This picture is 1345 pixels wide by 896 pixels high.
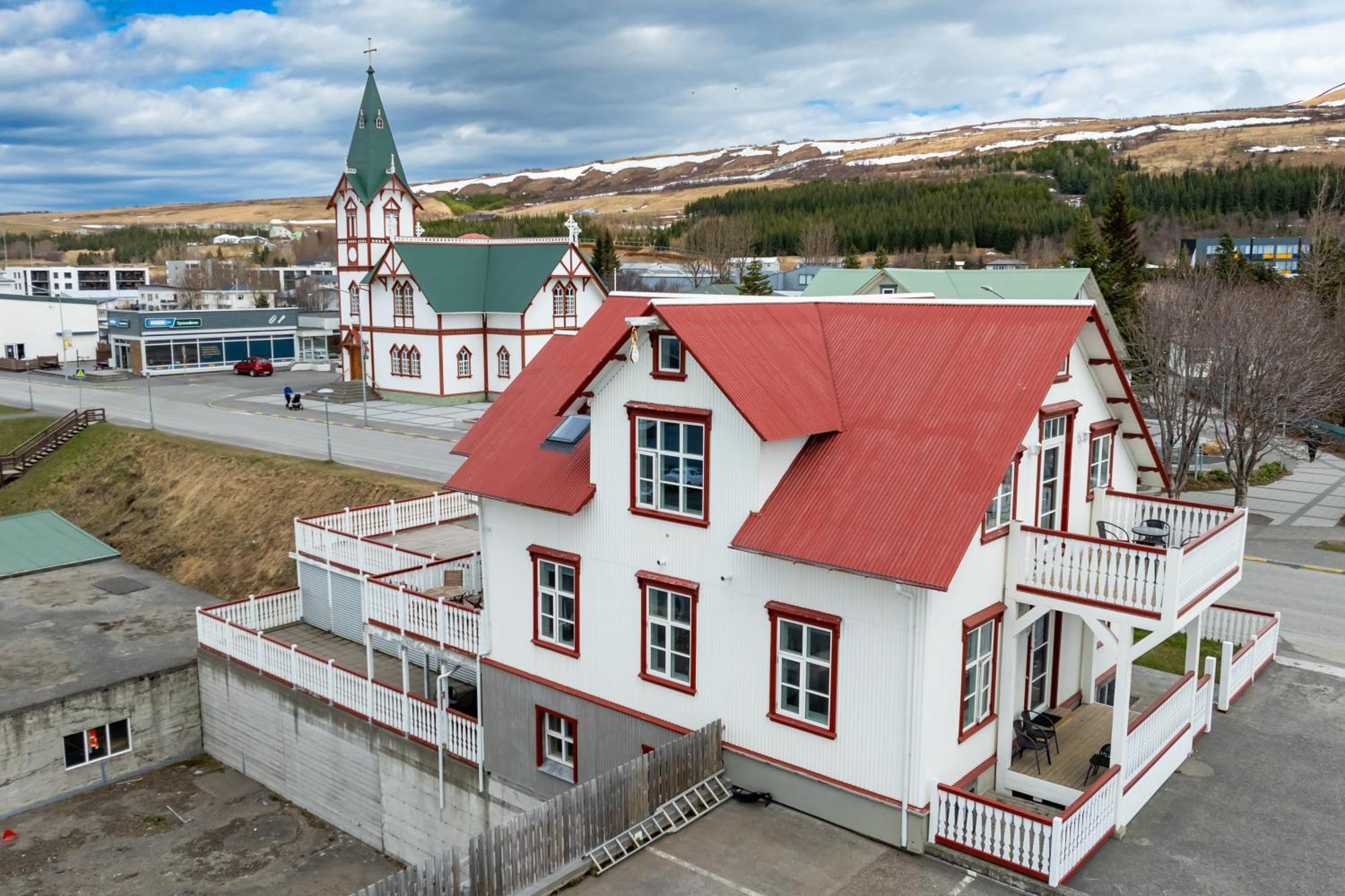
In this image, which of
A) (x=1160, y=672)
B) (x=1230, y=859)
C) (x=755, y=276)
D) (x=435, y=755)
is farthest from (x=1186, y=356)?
(x=755, y=276)

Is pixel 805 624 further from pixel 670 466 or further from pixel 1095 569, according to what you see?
pixel 1095 569

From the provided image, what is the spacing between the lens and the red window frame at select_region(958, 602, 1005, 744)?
12.9m

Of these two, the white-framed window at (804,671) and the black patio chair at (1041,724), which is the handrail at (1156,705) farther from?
the white-framed window at (804,671)

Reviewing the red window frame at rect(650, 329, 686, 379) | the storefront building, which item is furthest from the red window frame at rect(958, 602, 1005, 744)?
the storefront building

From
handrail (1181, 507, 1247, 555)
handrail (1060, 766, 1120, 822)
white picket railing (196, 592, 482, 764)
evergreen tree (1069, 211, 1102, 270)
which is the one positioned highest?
evergreen tree (1069, 211, 1102, 270)

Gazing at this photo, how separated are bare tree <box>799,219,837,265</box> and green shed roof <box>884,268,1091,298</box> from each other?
204 ft

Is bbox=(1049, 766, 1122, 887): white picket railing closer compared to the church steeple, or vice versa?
bbox=(1049, 766, 1122, 887): white picket railing

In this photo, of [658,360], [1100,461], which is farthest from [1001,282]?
[658,360]

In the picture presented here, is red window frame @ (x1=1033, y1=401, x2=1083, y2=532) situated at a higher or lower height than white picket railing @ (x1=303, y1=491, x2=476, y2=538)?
higher

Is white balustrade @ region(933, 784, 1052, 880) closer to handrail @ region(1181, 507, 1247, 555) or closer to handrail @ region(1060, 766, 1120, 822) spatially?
handrail @ region(1060, 766, 1120, 822)

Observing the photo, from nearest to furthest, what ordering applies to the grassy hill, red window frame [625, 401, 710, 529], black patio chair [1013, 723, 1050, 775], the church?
red window frame [625, 401, 710, 529]
black patio chair [1013, 723, 1050, 775]
the grassy hill
the church

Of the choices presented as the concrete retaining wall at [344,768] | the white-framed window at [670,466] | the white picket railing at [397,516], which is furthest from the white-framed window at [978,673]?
the white picket railing at [397,516]

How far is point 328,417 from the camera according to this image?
4666cm

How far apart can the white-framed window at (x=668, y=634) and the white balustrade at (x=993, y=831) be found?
3839 millimetres
